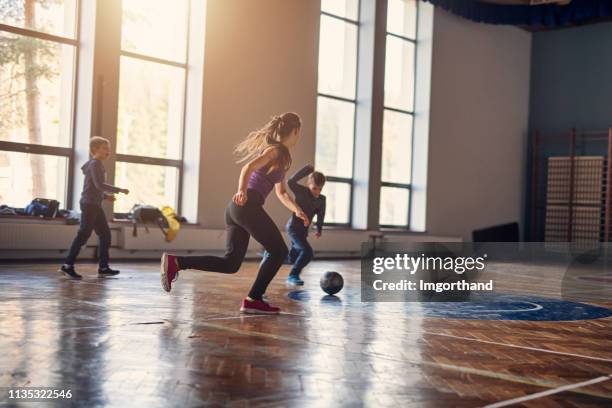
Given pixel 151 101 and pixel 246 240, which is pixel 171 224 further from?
pixel 246 240

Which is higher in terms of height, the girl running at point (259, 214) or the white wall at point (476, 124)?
the white wall at point (476, 124)

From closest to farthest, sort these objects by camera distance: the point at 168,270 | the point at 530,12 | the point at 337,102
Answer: the point at 168,270 → the point at 337,102 → the point at 530,12

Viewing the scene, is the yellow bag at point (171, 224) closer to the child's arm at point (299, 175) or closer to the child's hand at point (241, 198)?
the child's arm at point (299, 175)

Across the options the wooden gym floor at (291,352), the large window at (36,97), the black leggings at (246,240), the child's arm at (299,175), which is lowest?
the wooden gym floor at (291,352)

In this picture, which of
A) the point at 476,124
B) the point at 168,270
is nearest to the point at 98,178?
the point at 168,270

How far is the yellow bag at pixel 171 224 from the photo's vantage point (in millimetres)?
10969

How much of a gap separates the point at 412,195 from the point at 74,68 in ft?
25.3

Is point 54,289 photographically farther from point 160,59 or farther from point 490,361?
point 160,59

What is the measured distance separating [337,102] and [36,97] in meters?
5.86

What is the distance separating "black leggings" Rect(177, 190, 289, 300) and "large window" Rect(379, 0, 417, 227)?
1014cm

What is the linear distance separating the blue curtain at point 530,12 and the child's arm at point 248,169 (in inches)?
438

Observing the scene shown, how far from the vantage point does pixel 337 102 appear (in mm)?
14320

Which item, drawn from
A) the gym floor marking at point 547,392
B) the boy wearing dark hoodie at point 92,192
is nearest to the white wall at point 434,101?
the boy wearing dark hoodie at point 92,192

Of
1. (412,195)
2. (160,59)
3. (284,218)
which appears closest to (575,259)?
(412,195)
